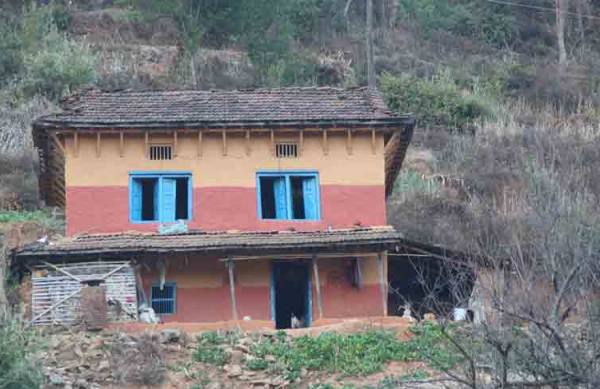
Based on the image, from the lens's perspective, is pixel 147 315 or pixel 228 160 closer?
pixel 147 315

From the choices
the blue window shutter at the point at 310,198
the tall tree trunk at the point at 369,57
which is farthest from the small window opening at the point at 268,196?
the tall tree trunk at the point at 369,57

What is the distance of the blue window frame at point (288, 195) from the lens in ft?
120

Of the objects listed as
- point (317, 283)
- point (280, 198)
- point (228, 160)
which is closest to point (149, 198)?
point (228, 160)

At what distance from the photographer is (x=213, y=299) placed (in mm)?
35219

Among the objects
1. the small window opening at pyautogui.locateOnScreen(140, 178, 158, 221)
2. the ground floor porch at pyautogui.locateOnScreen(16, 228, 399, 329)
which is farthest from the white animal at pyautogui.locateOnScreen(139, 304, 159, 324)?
the small window opening at pyautogui.locateOnScreen(140, 178, 158, 221)

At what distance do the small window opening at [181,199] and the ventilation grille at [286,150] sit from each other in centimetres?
245

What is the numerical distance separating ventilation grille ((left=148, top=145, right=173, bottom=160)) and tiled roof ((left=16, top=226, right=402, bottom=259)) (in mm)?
2334

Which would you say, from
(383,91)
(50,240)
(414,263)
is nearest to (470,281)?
(414,263)

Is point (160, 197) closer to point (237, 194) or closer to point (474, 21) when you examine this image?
point (237, 194)

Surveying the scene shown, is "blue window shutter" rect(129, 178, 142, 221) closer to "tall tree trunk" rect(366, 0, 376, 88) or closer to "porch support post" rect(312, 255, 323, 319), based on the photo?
"porch support post" rect(312, 255, 323, 319)

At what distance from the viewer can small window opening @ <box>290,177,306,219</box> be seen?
3691 centimetres

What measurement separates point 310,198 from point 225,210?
2182 mm

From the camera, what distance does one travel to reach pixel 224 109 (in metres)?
37.6

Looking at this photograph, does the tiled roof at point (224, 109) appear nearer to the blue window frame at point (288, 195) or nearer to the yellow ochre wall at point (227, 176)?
the yellow ochre wall at point (227, 176)
